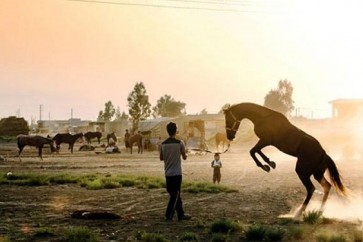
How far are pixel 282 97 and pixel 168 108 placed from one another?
128 feet

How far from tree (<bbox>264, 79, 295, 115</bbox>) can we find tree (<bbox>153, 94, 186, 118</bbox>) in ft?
96.0

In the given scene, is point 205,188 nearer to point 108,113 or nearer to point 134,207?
point 134,207

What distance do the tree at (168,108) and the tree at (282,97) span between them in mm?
29273

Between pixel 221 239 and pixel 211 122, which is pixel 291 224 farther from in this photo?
pixel 211 122

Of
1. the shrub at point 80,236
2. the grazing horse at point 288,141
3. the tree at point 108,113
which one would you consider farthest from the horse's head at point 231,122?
the tree at point 108,113

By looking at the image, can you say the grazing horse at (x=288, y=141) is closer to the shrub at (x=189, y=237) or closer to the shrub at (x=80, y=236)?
the shrub at (x=189, y=237)

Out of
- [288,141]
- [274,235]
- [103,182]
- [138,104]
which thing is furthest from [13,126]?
[274,235]

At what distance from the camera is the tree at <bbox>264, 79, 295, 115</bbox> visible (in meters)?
143

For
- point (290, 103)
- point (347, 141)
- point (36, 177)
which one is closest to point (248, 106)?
point (36, 177)

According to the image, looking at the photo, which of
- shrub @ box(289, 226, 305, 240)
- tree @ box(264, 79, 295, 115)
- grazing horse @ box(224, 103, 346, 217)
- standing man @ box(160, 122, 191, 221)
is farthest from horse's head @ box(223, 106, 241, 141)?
tree @ box(264, 79, 295, 115)

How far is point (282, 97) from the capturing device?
146 m

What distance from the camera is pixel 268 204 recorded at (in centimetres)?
1631

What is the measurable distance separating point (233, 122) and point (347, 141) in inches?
1429

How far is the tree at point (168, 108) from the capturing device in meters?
165
